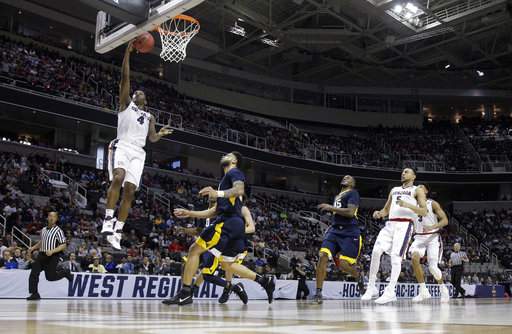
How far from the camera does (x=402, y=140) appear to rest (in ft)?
141

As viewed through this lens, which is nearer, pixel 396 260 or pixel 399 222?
pixel 396 260

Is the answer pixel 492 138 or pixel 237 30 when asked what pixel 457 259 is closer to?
pixel 237 30

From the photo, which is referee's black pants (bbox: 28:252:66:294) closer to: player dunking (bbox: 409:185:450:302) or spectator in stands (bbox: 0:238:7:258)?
spectator in stands (bbox: 0:238:7:258)

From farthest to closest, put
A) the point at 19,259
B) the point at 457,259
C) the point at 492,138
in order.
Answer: the point at 492,138 < the point at 457,259 < the point at 19,259

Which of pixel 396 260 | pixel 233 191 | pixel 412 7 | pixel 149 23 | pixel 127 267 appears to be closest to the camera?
pixel 233 191

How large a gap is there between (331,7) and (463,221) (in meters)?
17.9

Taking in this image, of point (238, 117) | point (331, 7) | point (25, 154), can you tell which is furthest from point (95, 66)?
point (331, 7)

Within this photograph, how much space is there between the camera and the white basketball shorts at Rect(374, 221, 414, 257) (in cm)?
962

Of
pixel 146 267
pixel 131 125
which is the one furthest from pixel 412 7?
pixel 131 125

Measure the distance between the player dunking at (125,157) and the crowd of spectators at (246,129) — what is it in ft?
60.1

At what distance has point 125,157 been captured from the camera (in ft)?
25.3

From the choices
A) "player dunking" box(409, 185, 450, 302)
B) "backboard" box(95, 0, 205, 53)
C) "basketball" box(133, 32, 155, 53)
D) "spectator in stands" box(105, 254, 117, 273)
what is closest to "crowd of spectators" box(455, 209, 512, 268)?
"player dunking" box(409, 185, 450, 302)

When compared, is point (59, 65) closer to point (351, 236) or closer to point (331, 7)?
point (331, 7)

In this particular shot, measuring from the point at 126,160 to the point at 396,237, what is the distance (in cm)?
474
